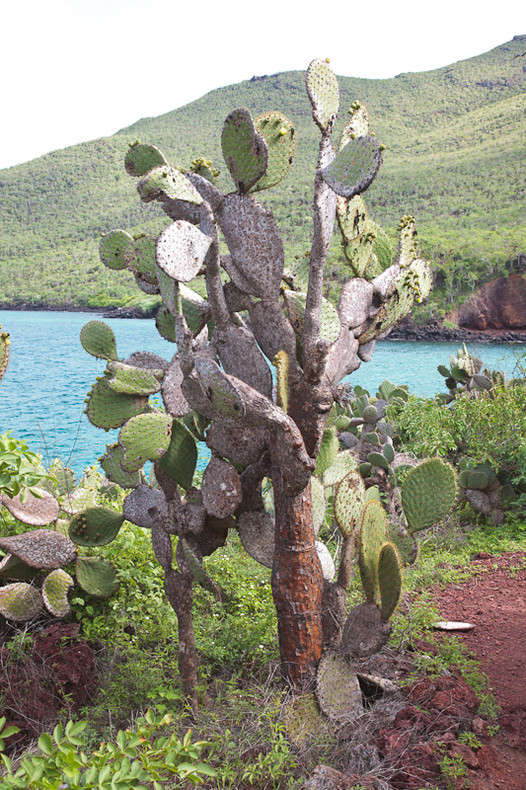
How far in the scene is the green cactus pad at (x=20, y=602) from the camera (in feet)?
8.91

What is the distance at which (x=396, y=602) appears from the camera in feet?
7.02

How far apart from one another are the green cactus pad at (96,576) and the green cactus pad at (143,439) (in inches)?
39.6

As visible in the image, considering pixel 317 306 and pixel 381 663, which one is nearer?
pixel 317 306

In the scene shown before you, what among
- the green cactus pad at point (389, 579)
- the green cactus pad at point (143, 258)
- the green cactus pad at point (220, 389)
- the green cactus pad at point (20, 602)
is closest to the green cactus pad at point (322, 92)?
the green cactus pad at point (143, 258)

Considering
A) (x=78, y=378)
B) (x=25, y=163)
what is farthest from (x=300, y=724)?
(x=25, y=163)

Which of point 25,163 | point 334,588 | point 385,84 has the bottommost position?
point 334,588

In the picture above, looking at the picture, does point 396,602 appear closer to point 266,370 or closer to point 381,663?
point 381,663

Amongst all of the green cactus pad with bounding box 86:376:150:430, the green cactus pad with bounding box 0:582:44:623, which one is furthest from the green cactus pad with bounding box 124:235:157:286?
the green cactus pad with bounding box 0:582:44:623

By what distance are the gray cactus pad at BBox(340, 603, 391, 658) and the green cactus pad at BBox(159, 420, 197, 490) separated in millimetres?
758

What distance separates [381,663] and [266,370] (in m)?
1.19

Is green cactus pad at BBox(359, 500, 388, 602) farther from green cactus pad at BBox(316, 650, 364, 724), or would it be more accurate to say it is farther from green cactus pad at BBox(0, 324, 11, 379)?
green cactus pad at BBox(0, 324, 11, 379)

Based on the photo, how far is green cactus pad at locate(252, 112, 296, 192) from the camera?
2.09m

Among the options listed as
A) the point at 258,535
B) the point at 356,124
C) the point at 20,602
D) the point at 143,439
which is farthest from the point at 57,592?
the point at 356,124

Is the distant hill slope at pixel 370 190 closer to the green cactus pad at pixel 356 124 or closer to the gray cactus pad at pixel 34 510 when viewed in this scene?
the gray cactus pad at pixel 34 510
